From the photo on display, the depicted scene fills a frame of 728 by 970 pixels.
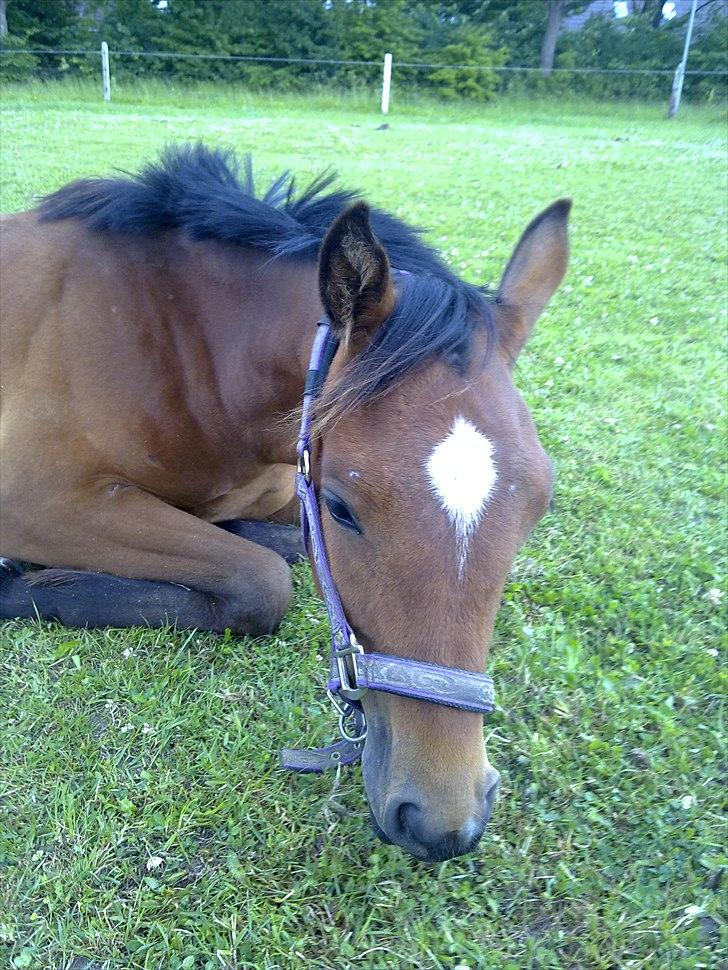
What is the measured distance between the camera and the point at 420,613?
1.54m

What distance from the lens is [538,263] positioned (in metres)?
2.20

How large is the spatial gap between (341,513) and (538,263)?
1.10m

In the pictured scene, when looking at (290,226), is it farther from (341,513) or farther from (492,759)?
(492,759)

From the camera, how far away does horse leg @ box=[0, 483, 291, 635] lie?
2.61m

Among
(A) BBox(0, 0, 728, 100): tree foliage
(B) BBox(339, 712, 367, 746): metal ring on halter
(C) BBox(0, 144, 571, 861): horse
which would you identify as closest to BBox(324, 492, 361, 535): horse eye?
(C) BBox(0, 144, 571, 861): horse

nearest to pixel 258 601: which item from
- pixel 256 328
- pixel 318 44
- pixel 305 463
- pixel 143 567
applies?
pixel 143 567

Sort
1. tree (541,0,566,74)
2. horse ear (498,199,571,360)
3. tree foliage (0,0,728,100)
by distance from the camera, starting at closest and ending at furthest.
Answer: horse ear (498,199,571,360), tree foliage (0,0,728,100), tree (541,0,566,74)

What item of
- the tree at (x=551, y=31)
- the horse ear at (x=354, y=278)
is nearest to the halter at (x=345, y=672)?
the horse ear at (x=354, y=278)

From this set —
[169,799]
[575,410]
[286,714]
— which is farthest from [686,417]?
[169,799]

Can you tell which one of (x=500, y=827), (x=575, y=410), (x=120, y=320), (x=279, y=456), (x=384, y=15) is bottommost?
(x=500, y=827)

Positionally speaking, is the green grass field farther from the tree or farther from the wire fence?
the tree

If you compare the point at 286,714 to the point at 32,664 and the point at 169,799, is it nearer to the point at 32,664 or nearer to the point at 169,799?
the point at 169,799

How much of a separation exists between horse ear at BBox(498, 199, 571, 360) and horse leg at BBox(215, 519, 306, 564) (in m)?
1.50

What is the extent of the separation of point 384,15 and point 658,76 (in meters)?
10.1
